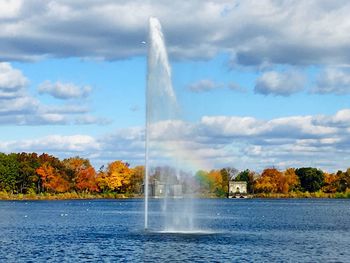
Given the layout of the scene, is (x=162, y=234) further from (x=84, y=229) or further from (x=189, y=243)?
(x=84, y=229)

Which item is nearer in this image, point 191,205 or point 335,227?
point 191,205

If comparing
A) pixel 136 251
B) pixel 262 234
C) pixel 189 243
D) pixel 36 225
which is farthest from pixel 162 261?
pixel 36 225

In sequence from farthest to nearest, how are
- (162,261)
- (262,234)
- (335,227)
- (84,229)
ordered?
1. (335,227)
2. (84,229)
3. (262,234)
4. (162,261)

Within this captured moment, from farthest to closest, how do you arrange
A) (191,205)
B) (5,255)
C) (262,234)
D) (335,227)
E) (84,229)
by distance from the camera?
(335,227), (84,229), (262,234), (191,205), (5,255)

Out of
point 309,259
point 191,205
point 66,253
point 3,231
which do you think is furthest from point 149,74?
point 3,231

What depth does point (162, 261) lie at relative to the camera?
48.4 m

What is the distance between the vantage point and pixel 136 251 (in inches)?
2119

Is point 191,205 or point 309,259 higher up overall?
point 191,205

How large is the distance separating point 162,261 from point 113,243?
41.9 feet

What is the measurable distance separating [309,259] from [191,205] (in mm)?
18213

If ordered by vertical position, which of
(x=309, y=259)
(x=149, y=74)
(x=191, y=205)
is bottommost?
(x=309, y=259)

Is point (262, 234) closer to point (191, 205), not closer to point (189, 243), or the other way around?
point (191, 205)

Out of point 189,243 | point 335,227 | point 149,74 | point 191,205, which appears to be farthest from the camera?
point 335,227

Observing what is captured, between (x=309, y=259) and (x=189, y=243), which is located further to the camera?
(x=189, y=243)
